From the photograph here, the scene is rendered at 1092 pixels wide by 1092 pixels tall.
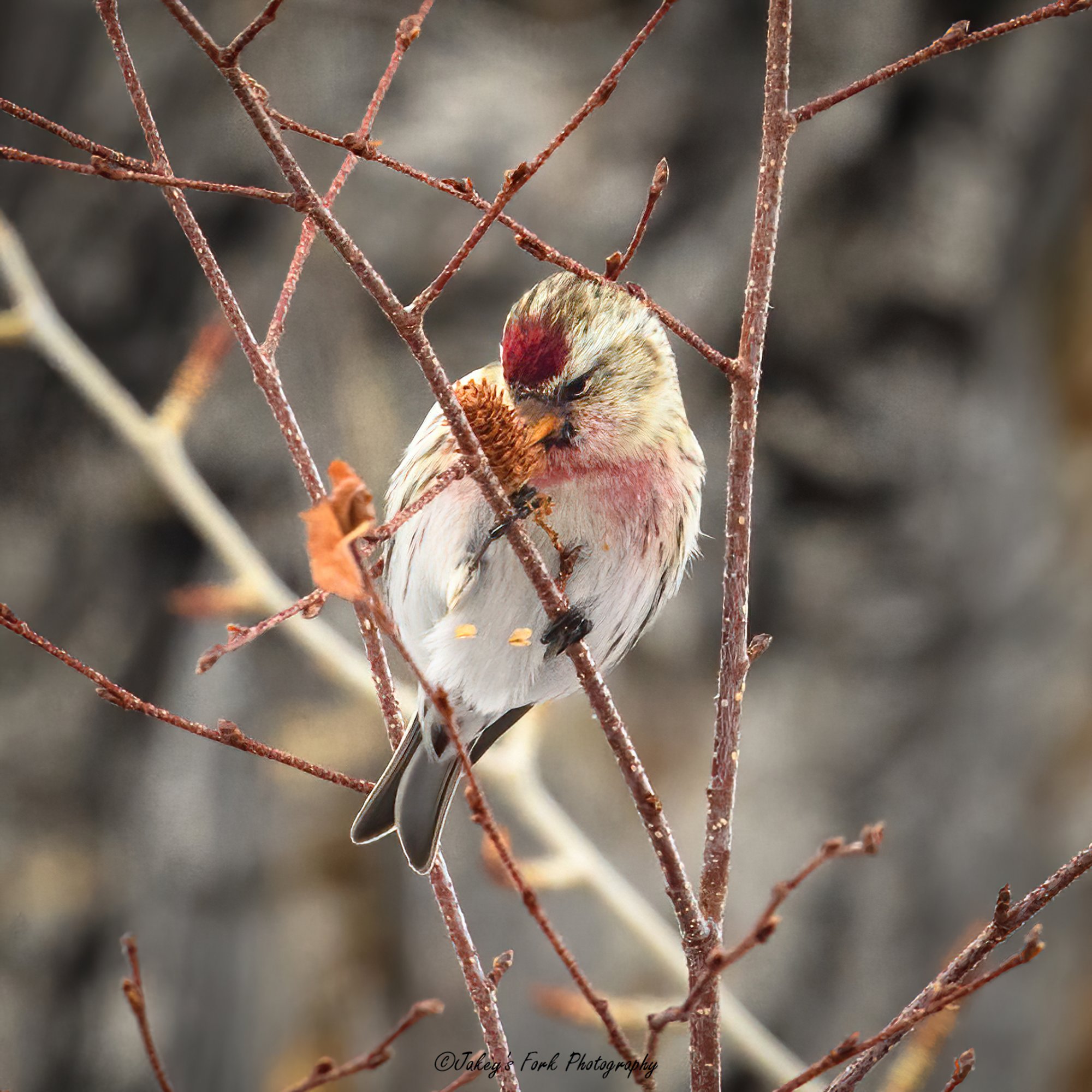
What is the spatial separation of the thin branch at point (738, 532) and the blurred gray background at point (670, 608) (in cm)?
113

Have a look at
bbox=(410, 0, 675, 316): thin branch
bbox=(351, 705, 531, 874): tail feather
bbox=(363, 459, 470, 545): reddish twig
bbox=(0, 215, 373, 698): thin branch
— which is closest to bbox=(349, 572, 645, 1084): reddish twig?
bbox=(363, 459, 470, 545): reddish twig

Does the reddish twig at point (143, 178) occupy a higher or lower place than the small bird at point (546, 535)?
lower

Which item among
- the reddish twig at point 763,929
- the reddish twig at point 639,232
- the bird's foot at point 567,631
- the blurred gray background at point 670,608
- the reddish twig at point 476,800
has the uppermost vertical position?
the blurred gray background at point 670,608

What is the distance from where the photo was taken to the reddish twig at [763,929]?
15.0 inches

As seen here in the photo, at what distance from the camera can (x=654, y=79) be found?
1.79 m

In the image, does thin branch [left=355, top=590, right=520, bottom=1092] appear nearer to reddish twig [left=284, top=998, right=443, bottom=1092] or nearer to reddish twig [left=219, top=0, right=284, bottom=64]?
reddish twig [left=284, top=998, right=443, bottom=1092]

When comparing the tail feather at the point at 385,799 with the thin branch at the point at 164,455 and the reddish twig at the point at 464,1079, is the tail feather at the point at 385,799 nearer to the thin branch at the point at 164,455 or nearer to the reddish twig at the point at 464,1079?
the reddish twig at the point at 464,1079

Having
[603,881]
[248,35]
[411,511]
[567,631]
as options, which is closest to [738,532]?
[567,631]

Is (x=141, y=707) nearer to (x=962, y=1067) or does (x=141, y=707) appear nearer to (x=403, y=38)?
(x=403, y=38)

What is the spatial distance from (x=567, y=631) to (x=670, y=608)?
3.96ft

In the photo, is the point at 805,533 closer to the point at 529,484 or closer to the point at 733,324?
the point at 733,324

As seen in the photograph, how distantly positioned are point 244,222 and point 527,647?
1244 mm

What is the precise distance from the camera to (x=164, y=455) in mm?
1533

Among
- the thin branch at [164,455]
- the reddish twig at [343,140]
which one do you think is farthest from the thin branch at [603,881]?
the reddish twig at [343,140]
